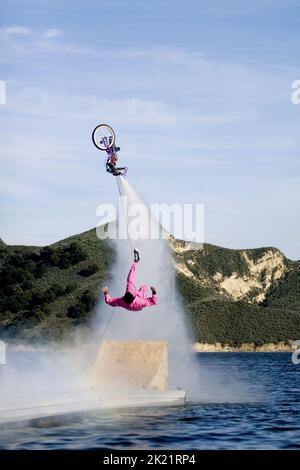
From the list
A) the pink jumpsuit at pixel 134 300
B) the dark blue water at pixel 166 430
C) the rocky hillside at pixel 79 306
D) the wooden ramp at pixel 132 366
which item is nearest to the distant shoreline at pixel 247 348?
the rocky hillside at pixel 79 306

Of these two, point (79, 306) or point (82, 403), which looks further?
point (79, 306)

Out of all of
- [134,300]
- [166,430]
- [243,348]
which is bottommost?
[166,430]

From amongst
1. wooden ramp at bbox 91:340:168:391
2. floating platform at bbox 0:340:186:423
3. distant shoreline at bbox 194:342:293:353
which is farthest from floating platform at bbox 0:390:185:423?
A: distant shoreline at bbox 194:342:293:353

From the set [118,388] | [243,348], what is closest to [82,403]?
[118,388]

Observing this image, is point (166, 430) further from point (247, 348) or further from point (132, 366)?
point (247, 348)

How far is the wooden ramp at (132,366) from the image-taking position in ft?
130

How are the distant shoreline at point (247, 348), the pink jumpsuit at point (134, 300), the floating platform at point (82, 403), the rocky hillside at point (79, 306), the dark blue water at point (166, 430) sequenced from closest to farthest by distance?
the dark blue water at point (166, 430) < the floating platform at point (82, 403) < the pink jumpsuit at point (134, 300) < the rocky hillside at point (79, 306) < the distant shoreline at point (247, 348)

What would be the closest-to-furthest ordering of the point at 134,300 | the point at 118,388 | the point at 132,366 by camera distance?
the point at 134,300 → the point at 118,388 → the point at 132,366

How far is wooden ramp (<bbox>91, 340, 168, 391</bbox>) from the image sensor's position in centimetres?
3956

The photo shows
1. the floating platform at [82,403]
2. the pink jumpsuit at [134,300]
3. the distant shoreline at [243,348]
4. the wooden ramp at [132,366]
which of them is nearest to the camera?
the floating platform at [82,403]

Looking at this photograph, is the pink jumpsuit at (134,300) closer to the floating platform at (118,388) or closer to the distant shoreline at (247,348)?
the floating platform at (118,388)

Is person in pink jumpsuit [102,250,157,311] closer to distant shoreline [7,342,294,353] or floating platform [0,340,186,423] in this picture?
floating platform [0,340,186,423]

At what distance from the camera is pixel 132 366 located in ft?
132

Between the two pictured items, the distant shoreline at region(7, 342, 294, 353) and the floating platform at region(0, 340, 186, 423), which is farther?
the distant shoreline at region(7, 342, 294, 353)
